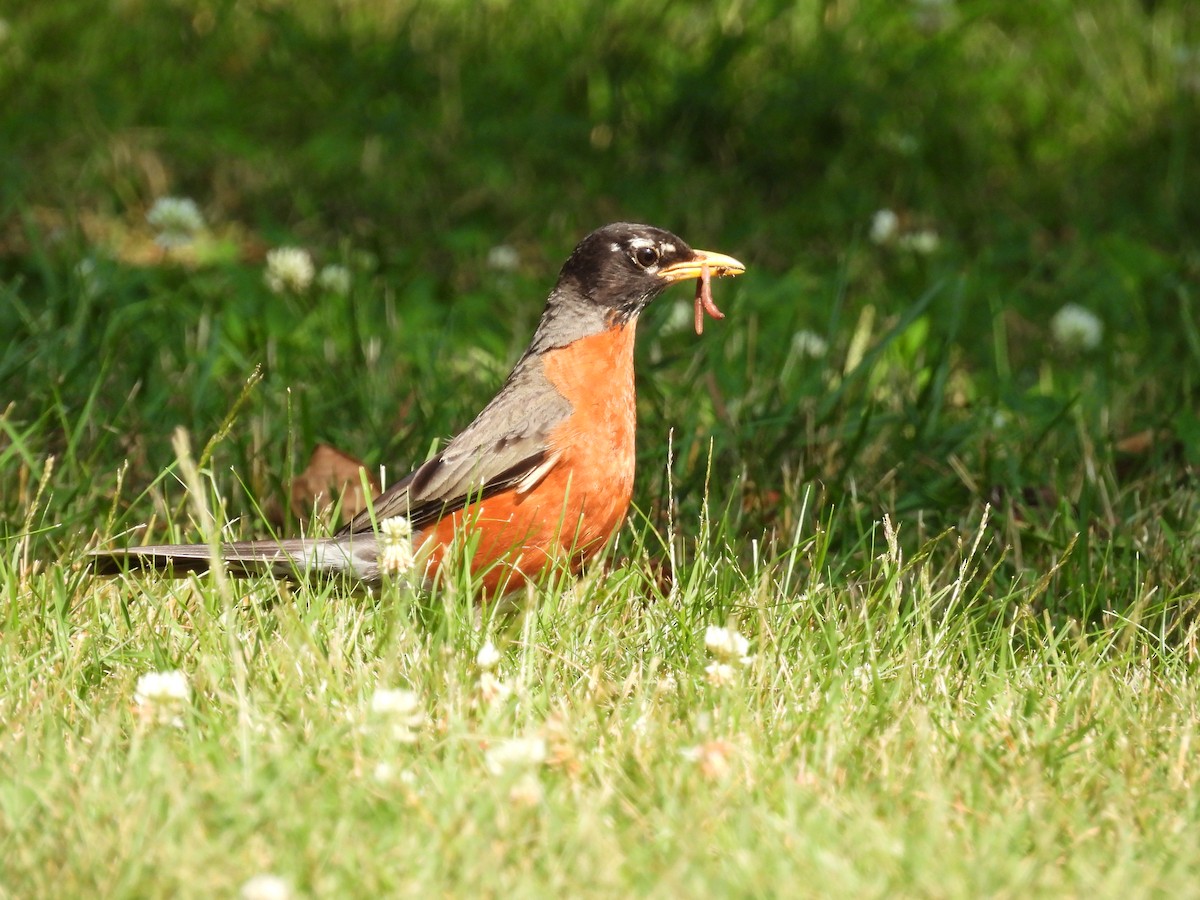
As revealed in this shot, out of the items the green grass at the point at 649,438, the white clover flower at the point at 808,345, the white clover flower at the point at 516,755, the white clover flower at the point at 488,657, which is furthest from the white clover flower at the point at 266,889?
the white clover flower at the point at 808,345

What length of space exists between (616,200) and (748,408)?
2.35 meters

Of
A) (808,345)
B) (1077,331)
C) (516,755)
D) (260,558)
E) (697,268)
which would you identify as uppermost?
(697,268)

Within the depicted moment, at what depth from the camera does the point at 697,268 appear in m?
4.35

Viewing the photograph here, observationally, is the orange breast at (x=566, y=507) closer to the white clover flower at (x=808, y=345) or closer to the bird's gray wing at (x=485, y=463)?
the bird's gray wing at (x=485, y=463)

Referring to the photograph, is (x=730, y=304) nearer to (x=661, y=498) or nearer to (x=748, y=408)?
(x=748, y=408)

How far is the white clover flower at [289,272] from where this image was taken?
5746 millimetres

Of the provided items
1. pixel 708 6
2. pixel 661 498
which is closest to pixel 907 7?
pixel 708 6

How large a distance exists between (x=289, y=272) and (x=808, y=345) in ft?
5.81

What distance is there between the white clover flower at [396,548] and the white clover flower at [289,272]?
249 cm

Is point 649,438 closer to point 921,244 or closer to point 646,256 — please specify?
point 646,256

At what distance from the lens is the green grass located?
8.21ft

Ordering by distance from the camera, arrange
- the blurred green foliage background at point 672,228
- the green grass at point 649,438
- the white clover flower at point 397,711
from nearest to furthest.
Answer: the green grass at point 649,438, the white clover flower at point 397,711, the blurred green foliage background at point 672,228

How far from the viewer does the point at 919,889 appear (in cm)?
230

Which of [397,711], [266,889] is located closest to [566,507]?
[397,711]
